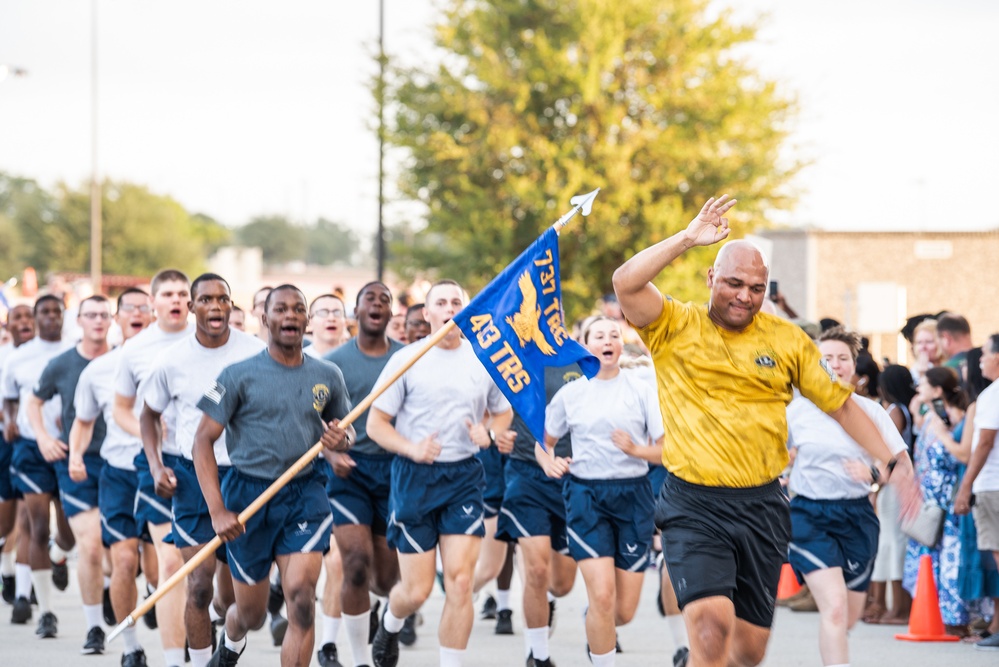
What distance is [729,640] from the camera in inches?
254

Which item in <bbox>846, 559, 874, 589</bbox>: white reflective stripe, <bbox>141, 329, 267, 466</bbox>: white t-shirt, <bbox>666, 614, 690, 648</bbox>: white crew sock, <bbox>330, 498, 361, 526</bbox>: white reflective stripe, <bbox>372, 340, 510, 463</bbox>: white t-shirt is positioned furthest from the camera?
<bbox>666, 614, 690, 648</bbox>: white crew sock

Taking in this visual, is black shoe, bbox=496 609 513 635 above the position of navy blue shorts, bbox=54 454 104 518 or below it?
below

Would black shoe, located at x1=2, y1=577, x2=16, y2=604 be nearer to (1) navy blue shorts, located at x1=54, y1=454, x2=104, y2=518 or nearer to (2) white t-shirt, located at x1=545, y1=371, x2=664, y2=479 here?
(1) navy blue shorts, located at x1=54, y1=454, x2=104, y2=518

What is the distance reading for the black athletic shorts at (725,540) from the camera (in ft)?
21.4

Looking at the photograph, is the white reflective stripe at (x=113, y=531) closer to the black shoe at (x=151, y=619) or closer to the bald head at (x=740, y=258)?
the black shoe at (x=151, y=619)

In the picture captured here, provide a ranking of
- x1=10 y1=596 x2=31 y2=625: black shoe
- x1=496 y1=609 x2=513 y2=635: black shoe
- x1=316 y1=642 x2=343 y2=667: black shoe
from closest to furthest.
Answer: x1=316 y1=642 x2=343 y2=667: black shoe
x1=496 y1=609 x2=513 y2=635: black shoe
x1=10 y1=596 x2=31 y2=625: black shoe

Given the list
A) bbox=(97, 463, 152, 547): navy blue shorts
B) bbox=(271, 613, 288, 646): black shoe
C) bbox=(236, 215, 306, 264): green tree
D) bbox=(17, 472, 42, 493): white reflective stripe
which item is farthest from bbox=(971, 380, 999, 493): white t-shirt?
bbox=(236, 215, 306, 264): green tree

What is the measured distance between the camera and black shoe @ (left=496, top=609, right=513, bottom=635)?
11.3 metres

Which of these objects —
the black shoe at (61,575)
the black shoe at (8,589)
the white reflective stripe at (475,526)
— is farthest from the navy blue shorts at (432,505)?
the black shoe at (8,589)

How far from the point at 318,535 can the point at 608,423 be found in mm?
2138

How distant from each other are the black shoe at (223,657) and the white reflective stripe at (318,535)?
2.66 feet

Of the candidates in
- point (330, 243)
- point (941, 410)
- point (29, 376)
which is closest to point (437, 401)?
point (941, 410)

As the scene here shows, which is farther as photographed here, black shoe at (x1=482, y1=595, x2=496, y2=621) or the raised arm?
black shoe at (x1=482, y1=595, x2=496, y2=621)

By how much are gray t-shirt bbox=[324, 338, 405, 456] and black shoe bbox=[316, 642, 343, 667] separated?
1.31m
